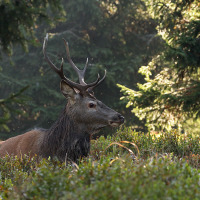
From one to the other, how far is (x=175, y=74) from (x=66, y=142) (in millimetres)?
5460

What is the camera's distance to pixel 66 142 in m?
6.31

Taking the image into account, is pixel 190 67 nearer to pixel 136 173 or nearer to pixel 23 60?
pixel 136 173

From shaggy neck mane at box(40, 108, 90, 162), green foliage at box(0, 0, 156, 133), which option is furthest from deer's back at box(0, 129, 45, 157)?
green foliage at box(0, 0, 156, 133)

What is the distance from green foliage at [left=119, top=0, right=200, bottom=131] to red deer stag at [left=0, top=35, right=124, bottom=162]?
3.36 metres

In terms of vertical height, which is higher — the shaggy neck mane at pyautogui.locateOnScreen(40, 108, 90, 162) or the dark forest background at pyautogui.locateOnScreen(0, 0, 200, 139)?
the dark forest background at pyautogui.locateOnScreen(0, 0, 200, 139)

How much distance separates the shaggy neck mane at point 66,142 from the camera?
624cm

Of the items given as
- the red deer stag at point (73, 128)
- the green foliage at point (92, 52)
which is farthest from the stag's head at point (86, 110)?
the green foliage at point (92, 52)

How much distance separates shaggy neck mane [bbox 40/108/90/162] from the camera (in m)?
6.24

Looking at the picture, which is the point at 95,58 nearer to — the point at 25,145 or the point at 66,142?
the point at 25,145

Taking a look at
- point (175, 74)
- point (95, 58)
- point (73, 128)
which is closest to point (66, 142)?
point (73, 128)

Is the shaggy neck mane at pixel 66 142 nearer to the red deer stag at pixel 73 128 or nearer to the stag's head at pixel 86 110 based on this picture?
the red deer stag at pixel 73 128

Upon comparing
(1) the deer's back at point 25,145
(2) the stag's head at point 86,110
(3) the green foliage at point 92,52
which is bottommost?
(1) the deer's back at point 25,145

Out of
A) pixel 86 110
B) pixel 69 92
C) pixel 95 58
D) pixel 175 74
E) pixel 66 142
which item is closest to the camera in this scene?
pixel 66 142

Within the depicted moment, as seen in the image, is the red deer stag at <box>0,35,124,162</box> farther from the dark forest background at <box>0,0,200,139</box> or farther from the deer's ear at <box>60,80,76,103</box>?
the dark forest background at <box>0,0,200,139</box>
